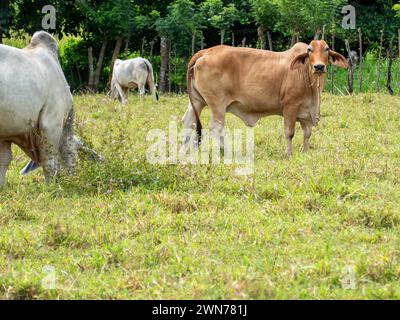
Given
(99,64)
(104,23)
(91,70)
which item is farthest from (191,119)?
(99,64)

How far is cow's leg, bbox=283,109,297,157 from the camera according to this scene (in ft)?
26.4

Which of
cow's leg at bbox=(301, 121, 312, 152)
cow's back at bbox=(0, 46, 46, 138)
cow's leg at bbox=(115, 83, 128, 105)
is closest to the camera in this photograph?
cow's back at bbox=(0, 46, 46, 138)

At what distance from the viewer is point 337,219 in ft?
16.4

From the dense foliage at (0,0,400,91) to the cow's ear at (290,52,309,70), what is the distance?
950 cm

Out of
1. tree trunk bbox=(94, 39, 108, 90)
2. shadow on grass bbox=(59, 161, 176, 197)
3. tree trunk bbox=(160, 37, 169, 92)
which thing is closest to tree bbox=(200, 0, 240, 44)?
tree trunk bbox=(160, 37, 169, 92)

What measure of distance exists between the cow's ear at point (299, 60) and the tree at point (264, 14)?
10945 millimetres

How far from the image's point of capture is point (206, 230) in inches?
190

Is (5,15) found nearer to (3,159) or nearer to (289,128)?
(289,128)

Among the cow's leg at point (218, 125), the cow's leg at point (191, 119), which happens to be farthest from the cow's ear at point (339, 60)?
the cow's leg at point (191, 119)

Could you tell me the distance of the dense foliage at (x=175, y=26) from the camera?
18922 millimetres

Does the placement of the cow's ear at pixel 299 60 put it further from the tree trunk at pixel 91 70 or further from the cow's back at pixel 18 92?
the tree trunk at pixel 91 70

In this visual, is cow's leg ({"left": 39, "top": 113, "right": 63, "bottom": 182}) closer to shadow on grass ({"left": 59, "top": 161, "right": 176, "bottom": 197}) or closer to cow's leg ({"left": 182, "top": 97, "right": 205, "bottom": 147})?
shadow on grass ({"left": 59, "top": 161, "right": 176, "bottom": 197})

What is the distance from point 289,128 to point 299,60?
79cm

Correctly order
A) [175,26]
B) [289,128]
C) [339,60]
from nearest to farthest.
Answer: [289,128]
[339,60]
[175,26]
